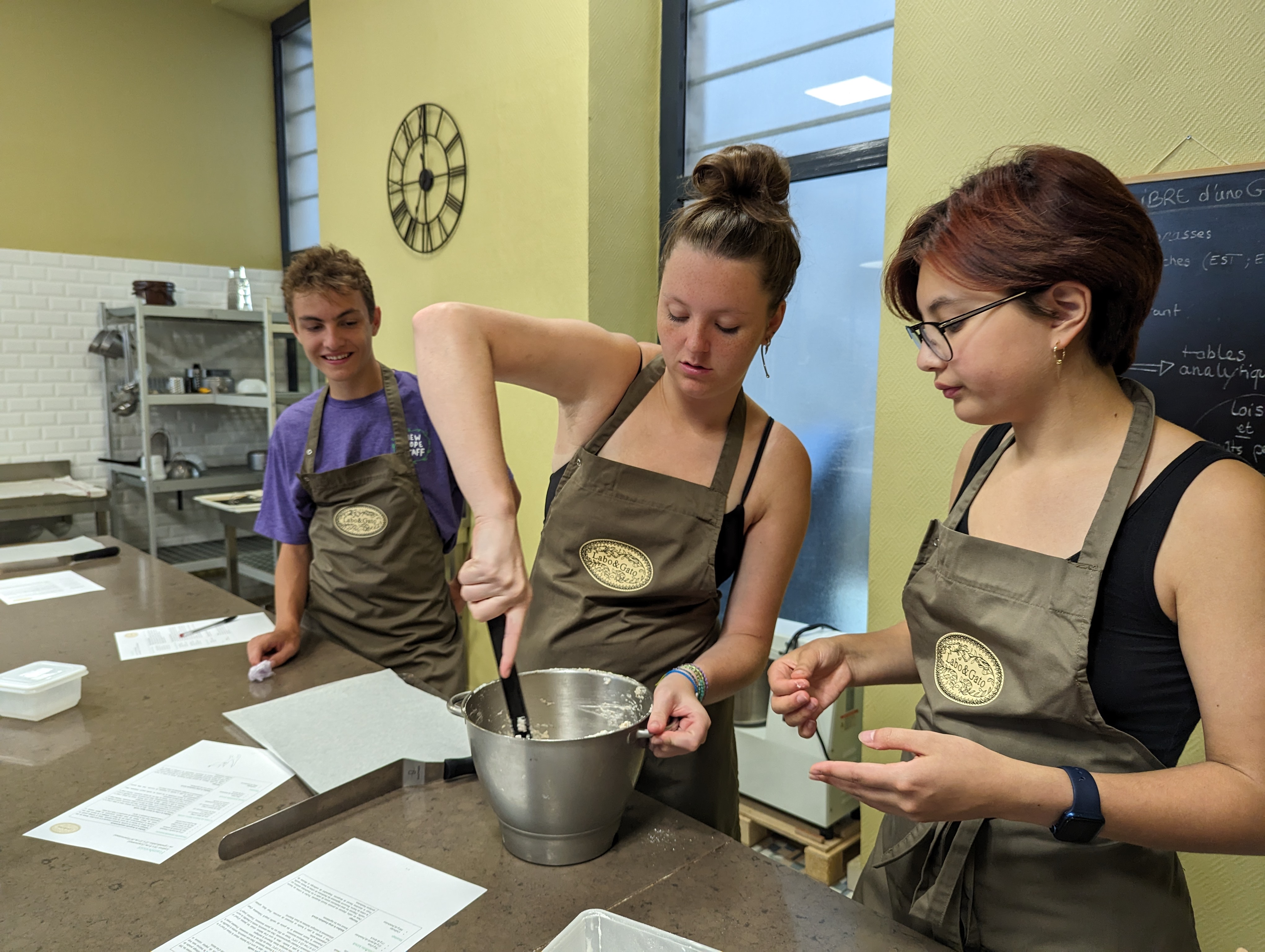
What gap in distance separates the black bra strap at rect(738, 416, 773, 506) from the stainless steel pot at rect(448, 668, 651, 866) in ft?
1.61

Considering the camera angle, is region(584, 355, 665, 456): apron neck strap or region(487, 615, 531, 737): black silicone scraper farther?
region(584, 355, 665, 456): apron neck strap

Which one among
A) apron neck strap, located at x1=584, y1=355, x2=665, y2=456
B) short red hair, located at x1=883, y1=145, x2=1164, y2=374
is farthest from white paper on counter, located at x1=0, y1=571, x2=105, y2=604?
short red hair, located at x1=883, y1=145, x2=1164, y2=374

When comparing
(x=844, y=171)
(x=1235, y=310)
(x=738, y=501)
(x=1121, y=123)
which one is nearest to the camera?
(x=738, y=501)

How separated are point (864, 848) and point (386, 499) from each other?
1.66 meters

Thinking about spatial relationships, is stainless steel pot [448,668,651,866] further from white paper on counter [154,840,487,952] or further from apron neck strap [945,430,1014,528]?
apron neck strap [945,430,1014,528]

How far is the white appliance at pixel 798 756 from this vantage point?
2.58m

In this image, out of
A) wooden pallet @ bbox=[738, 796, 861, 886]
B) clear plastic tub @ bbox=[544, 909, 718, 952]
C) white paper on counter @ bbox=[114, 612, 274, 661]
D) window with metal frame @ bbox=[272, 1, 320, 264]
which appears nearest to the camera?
clear plastic tub @ bbox=[544, 909, 718, 952]

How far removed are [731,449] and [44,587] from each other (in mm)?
2027

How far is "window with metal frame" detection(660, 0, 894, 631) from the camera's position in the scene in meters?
2.78

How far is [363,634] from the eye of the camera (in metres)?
2.17

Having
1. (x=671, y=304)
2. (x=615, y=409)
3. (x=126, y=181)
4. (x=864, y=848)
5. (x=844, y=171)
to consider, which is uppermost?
(x=126, y=181)

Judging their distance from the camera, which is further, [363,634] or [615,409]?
[363,634]

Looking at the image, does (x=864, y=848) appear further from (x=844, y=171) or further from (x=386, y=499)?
(x=844, y=171)

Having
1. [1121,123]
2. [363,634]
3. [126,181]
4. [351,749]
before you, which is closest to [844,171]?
[1121,123]
